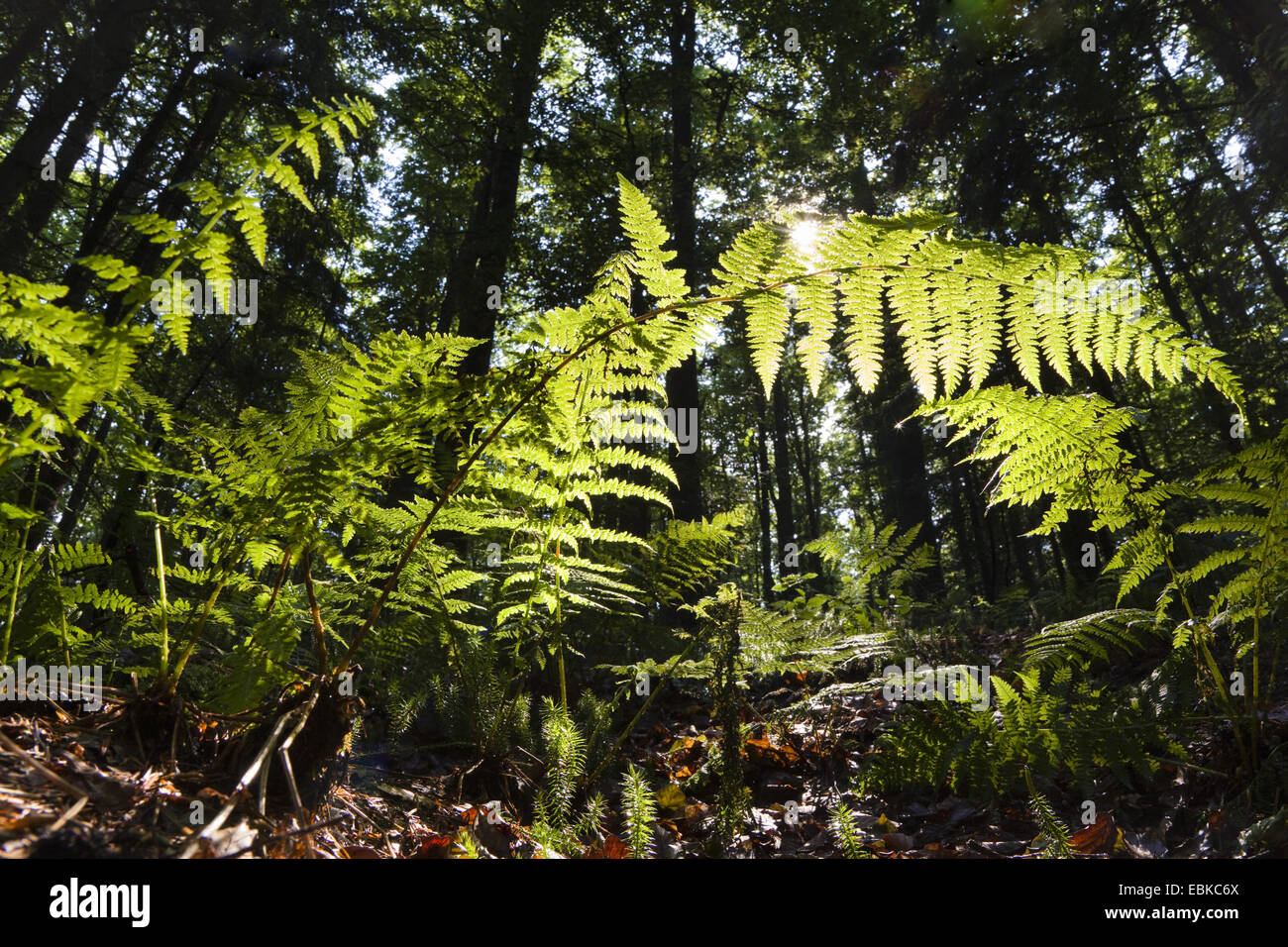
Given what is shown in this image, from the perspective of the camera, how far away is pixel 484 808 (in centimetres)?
173

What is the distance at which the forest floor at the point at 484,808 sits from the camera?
104 cm

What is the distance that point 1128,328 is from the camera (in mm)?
1738

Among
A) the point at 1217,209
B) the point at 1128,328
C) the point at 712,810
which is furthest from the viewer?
the point at 1217,209

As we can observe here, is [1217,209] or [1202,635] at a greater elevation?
[1217,209]

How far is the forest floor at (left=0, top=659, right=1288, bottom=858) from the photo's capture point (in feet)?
3.40

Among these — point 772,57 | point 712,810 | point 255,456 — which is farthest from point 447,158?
point 712,810

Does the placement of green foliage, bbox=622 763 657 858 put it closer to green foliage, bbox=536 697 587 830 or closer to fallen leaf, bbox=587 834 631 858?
fallen leaf, bbox=587 834 631 858

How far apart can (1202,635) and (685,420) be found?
6751 mm

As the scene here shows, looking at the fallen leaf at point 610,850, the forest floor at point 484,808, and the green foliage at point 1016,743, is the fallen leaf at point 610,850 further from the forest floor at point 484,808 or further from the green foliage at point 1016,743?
the green foliage at point 1016,743

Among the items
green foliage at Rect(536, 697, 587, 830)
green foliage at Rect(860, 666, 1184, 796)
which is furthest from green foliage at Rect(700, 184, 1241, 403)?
green foliage at Rect(536, 697, 587, 830)

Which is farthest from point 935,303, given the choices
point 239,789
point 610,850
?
point 239,789

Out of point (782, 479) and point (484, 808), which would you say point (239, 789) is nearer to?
point (484, 808)
